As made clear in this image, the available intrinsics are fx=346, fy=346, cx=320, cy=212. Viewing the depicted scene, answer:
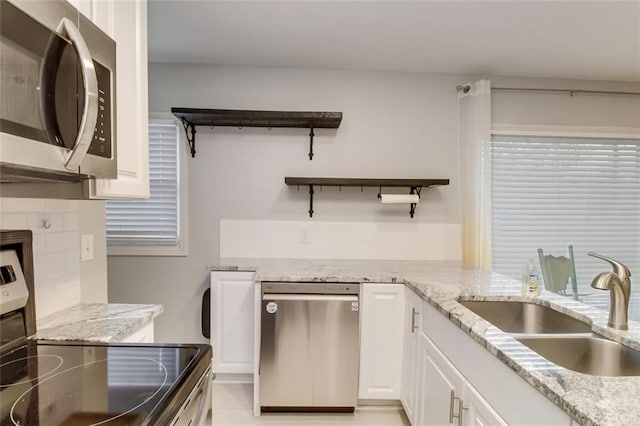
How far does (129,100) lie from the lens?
131 centimetres

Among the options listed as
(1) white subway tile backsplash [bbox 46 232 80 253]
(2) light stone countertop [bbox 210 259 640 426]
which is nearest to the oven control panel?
(1) white subway tile backsplash [bbox 46 232 80 253]

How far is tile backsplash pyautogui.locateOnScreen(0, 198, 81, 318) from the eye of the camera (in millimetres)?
1195

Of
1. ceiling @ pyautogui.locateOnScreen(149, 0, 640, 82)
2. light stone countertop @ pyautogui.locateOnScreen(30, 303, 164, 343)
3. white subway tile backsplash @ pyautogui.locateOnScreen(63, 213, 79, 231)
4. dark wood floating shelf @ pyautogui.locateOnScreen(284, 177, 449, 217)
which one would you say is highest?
ceiling @ pyautogui.locateOnScreen(149, 0, 640, 82)

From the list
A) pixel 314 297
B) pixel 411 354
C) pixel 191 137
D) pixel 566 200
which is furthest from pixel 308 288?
pixel 566 200

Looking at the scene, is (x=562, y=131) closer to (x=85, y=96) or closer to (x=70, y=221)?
(x=85, y=96)

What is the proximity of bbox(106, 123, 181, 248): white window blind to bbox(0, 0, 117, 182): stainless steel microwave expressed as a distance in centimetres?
187

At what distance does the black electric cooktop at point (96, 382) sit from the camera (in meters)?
0.78

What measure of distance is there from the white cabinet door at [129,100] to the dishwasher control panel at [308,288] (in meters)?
0.97

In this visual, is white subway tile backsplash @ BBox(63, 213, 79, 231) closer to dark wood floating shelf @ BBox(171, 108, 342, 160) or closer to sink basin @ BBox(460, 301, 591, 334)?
dark wood floating shelf @ BBox(171, 108, 342, 160)

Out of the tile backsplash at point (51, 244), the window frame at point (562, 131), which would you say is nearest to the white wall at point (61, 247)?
the tile backsplash at point (51, 244)

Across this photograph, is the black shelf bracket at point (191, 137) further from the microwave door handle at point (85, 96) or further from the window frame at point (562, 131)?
the window frame at point (562, 131)

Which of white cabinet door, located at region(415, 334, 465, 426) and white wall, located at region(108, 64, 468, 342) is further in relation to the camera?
white wall, located at region(108, 64, 468, 342)

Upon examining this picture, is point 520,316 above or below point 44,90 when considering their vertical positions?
below

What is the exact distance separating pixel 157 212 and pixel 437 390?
7.73 ft
